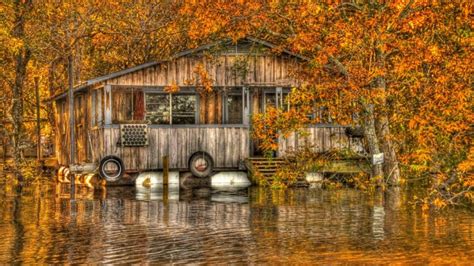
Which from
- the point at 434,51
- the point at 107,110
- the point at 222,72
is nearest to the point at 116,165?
the point at 107,110

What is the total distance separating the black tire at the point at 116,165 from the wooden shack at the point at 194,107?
0.35m

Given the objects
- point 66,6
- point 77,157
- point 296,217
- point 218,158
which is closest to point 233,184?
point 218,158

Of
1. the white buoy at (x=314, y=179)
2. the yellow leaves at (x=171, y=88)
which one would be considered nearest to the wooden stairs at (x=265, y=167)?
the white buoy at (x=314, y=179)

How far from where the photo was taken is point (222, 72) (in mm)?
38562

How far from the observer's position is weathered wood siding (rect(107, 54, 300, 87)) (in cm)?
3750

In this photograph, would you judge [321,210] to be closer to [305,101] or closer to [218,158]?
[305,101]

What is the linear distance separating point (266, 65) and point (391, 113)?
9.55m

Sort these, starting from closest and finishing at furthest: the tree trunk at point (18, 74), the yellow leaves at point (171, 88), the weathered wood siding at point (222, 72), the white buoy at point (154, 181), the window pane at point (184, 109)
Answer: the white buoy at point (154, 181)
the yellow leaves at point (171, 88)
the tree trunk at point (18, 74)
the weathered wood siding at point (222, 72)
the window pane at point (184, 109)

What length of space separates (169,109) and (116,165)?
11.1ft

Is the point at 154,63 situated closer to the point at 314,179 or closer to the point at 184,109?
the point at 184,109

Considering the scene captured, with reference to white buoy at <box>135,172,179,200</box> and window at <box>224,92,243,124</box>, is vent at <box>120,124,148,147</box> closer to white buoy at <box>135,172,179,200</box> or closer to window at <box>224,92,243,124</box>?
white buoy at <box>135,172,179,200</box>

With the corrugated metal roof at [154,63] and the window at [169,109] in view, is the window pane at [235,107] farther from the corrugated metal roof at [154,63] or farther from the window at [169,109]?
the corrugated metal roof at [154,63]

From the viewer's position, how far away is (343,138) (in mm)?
38938

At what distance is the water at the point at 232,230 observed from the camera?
649 inches
